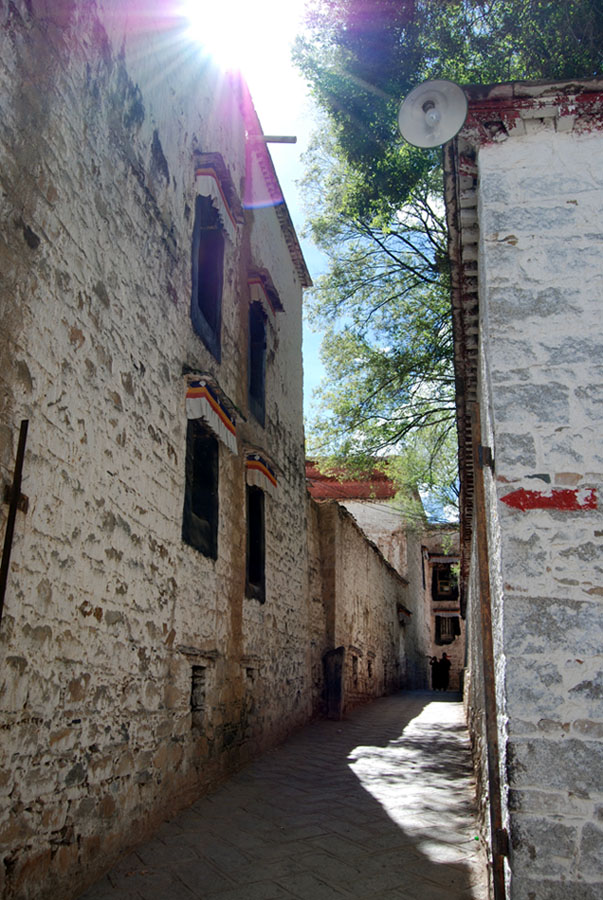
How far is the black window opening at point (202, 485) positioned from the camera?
617 cm

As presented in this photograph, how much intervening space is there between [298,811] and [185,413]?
→ 3.33 meters

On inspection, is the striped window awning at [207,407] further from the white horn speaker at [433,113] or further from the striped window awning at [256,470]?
the white horn speaker at [433,113]

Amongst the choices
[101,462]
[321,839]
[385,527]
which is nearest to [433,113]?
[101,462]

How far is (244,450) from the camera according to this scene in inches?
315

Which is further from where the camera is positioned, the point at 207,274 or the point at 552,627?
the point at 207,274

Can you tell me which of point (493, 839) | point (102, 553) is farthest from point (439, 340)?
point (493, 839)

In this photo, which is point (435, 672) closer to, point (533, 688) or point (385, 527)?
point (385, 527)

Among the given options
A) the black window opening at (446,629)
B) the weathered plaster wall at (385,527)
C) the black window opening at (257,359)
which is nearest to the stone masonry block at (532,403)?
the black window opening at (257,359)

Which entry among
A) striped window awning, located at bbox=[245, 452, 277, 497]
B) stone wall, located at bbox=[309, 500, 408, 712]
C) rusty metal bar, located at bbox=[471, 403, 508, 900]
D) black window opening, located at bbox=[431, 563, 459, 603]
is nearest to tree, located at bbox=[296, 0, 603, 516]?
stone wall, located at bbox=[309, 500, 408, 712]

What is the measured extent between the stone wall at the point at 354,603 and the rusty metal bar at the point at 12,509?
849 cm

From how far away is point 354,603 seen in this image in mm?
14039

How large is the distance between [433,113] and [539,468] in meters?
2.11

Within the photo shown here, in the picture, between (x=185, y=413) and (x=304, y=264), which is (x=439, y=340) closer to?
(x=304, y=264)

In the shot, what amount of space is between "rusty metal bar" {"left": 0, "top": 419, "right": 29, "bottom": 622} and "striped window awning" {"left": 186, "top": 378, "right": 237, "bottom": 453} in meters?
2.68
